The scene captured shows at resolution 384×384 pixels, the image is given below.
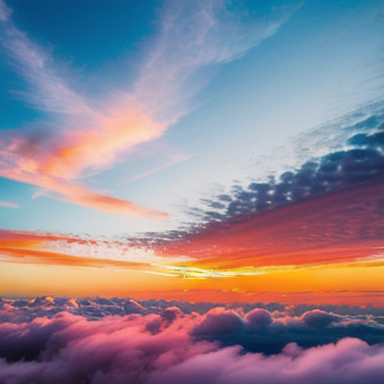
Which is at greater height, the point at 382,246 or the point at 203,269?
the point at 382,246

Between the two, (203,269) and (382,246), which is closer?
(382,246)
